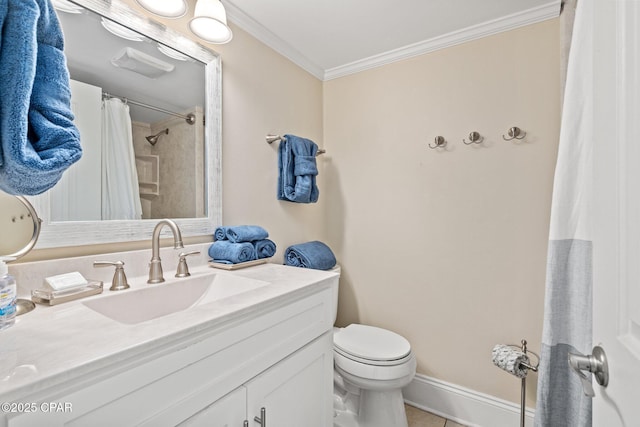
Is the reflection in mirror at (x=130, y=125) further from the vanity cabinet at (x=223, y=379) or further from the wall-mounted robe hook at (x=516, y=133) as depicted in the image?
the wall-mounted robe hook at (x=516, y=133)

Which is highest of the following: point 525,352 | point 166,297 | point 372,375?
point 166,297

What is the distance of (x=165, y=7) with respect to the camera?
114 centimetres

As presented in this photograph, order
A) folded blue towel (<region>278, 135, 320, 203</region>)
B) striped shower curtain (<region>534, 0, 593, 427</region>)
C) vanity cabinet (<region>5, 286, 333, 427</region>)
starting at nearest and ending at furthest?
vanity cabinet (<region>5, 286, 333, 427</region>) → striped shower curtain (<region>534, 0, 593, 427</region>) → folded blue towel (<region>278, 135, 320, 203</region>)

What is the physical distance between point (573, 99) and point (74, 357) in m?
1.26

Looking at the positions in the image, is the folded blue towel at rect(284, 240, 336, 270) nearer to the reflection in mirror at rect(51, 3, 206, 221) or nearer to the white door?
the reflection in mirror at rect(51, 3, 206, 221)

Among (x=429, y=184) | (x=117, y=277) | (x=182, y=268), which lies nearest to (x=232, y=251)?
(x=182, y=268)

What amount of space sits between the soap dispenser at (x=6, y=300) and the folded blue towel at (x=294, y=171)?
47.0 inches

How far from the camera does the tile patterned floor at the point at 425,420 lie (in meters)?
1.64

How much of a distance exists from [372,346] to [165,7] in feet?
5.72

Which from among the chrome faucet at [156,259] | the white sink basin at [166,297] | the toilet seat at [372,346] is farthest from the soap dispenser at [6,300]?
the toilet seat at [372,346]

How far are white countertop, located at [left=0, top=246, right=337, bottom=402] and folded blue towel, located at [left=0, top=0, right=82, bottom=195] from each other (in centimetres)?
31

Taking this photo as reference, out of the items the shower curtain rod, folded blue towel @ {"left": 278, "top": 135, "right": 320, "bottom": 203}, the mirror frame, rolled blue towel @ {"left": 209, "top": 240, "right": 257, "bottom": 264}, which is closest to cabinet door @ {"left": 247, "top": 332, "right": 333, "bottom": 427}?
rolled blue towel @ {"left": 209, "top": 240, "right": 257, "bottom": 264}

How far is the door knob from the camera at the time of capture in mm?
484

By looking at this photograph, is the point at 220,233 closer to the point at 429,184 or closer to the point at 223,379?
the point at 223,379
